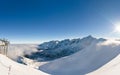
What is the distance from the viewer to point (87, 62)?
65750mm

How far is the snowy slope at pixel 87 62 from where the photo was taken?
60.4m

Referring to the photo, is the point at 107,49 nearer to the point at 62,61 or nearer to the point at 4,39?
the point at 62,61

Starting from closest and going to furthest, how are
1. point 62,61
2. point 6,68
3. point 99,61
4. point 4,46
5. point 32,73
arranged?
point 6,68, point 32,73, point 4,46, point 99,61, point 62,61

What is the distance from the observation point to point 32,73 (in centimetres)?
2862

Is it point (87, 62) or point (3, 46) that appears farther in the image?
point (87, 62)

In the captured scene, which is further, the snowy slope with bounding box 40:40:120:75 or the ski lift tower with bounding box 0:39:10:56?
the snowy slope with bounding box 40:40:120:75

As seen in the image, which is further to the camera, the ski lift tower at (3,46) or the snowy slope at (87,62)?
the snowy slope at (87,62)

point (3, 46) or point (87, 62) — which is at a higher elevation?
point (3, 46)

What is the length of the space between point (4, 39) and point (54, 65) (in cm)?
2403

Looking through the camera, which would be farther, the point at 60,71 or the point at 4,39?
the point at 60,71

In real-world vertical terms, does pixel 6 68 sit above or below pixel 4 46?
below

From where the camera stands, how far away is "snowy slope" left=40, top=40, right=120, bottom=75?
198 ft

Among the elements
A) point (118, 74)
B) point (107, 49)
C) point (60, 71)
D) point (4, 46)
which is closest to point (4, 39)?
point (4, 46)

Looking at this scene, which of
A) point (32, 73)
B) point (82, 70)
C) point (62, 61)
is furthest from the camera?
point (62, 61)
